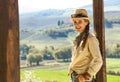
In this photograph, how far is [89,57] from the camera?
2889 millimetres

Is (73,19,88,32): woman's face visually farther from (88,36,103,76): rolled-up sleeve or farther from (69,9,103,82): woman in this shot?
(88,36,103,76): rolled-up sleeve

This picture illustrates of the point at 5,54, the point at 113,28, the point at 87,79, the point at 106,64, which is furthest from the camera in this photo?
the point at 113,28

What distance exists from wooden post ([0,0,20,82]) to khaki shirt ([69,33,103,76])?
0.65m

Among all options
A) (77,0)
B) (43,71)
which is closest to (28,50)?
(43,71)

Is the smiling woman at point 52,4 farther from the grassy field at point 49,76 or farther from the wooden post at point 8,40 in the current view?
the wooden post at point 8,40

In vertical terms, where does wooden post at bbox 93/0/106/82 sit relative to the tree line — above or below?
above

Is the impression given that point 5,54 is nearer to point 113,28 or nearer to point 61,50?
point 61,50

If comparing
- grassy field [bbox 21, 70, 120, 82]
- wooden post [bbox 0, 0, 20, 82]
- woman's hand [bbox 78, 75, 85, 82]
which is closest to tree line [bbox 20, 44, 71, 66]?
grassy field [bbox 21, 70, 120, 82]

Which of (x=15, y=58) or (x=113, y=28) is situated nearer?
(x=15, y=58)

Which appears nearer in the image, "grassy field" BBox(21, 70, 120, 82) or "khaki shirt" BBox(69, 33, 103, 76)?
"khaki shirt" BBox(69, 33, 103, 76)

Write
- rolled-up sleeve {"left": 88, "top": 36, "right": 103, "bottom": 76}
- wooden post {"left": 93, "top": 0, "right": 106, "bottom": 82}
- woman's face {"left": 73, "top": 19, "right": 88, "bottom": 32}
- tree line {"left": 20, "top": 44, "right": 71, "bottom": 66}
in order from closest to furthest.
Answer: rolled-up sleeve {"left": 88, "top": 36, "right": 103, "bottom": 76} < woman's face {"left": 73, "top": 19, "right": 88, "bottom": 32} < wooden post {"left": 93, "top": 0, "right": 106, "bottom": 82} < tree line {"left": 20, "top": 44, "right": 71, "bottom": 66}

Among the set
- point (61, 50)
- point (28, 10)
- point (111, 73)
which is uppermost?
point (28, 10)

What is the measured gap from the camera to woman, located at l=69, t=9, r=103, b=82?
2809 mm

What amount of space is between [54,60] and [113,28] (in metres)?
0.88
